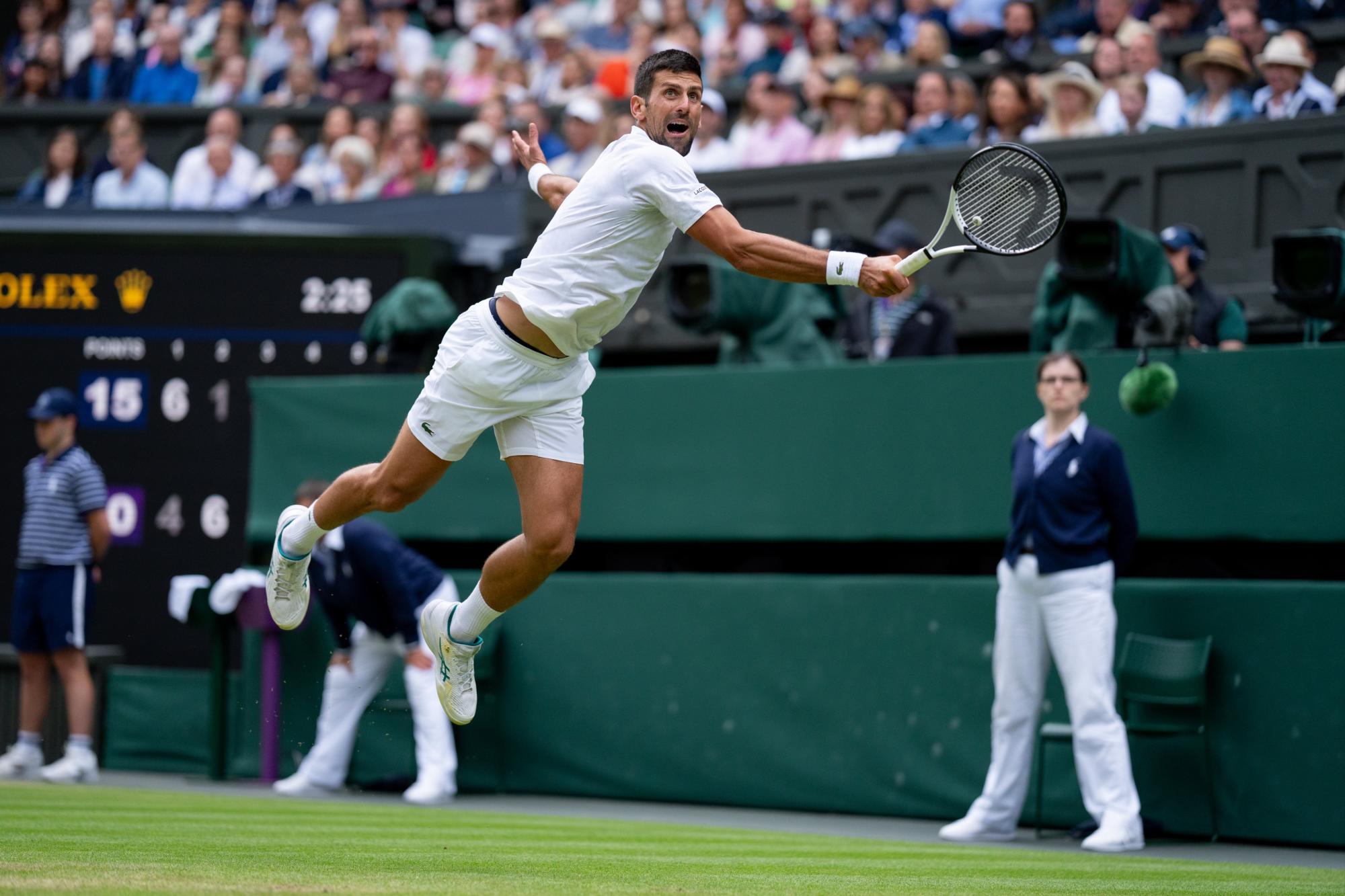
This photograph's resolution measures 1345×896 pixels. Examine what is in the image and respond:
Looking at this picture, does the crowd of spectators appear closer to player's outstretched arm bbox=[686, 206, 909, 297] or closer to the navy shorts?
the navy shorts

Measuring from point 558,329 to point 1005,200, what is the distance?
5.51ft

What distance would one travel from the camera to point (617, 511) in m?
12.1

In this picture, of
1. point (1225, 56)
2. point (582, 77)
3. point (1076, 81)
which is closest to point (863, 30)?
point (582, 77)

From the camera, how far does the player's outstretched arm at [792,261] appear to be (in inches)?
248

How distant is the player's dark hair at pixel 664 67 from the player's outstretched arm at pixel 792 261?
23.9 inches

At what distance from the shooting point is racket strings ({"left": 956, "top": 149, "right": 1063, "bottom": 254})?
6457mm

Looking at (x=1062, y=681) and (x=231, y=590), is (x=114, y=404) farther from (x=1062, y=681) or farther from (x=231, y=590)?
(x=1062, y=681)

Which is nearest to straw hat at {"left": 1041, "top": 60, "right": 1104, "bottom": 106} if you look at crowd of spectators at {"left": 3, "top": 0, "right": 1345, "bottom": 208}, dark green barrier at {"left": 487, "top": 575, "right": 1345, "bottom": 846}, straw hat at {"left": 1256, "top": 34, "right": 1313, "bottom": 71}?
crowd of spectators at {"left": 3, "top": 0, "right": 1345, "bottom": 208}

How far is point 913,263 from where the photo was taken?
6.08 meters

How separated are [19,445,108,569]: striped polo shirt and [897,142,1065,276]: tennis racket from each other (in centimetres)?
771

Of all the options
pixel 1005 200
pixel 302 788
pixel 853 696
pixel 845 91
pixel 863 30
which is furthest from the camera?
pixel 863 30

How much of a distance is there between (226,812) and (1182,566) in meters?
5.33

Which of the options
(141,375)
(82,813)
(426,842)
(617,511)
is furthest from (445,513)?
(426,842)

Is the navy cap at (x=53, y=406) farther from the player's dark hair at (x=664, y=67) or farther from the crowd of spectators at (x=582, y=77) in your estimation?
the player's dark hair at (x=664, y=67)
